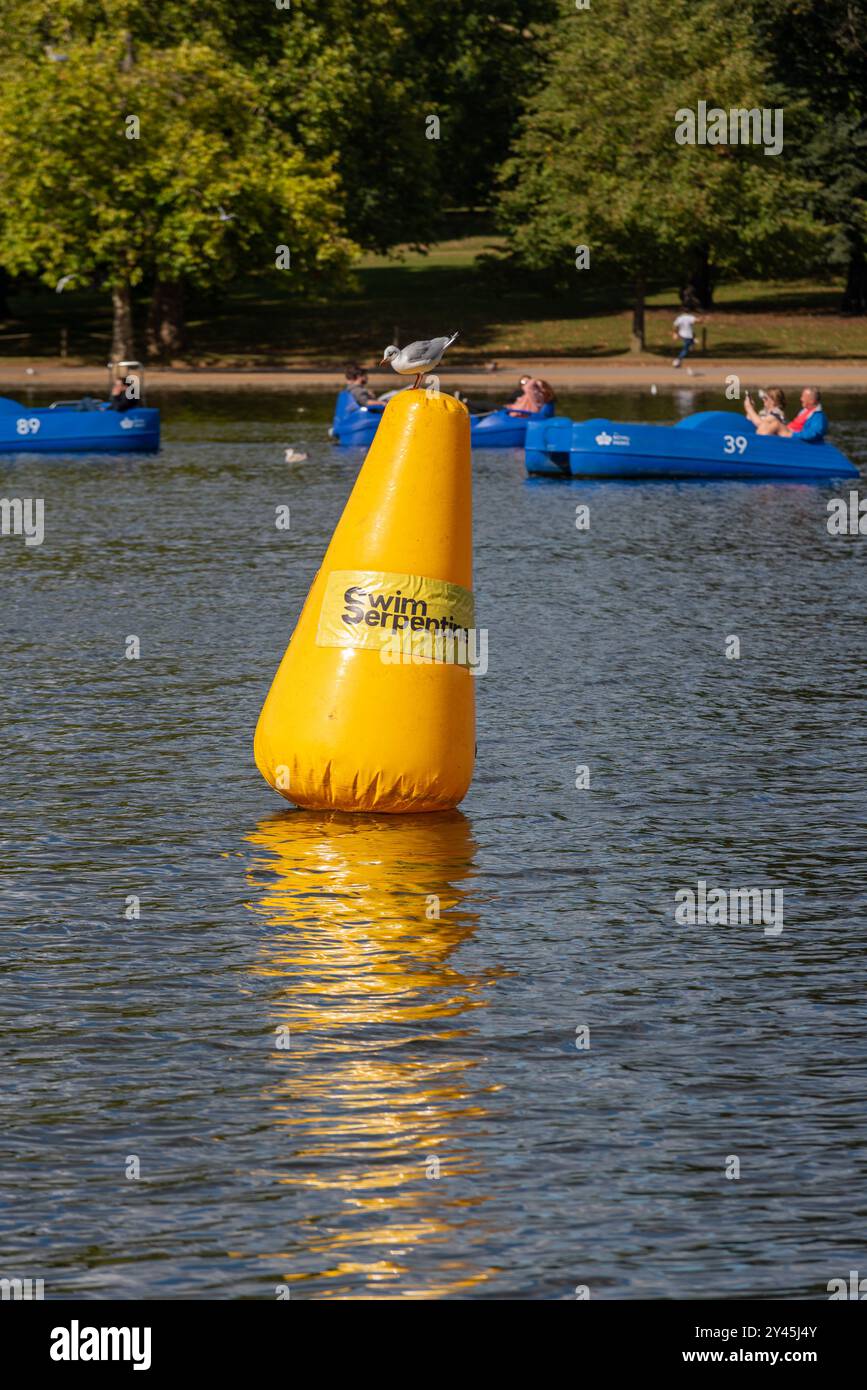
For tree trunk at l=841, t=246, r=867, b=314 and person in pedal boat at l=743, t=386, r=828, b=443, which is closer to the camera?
person in pedal boat at l=743, t=386, r=828, b=443

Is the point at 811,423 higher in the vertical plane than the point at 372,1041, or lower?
higher

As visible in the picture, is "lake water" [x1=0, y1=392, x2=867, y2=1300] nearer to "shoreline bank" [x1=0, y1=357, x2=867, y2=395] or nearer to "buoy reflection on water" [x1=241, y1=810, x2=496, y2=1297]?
"buoy reflection on water" [x1=241, y1=810, x2=496, y2=1297]

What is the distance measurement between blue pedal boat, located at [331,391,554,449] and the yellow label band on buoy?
25.7 meters

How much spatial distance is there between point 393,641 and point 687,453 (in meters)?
22.1

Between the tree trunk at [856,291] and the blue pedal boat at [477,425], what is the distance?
3628cm

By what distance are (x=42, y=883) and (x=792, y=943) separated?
388cm

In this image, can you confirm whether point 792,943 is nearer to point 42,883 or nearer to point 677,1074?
point 677,1074

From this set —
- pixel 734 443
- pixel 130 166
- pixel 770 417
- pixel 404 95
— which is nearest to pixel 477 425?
pixel 770 417

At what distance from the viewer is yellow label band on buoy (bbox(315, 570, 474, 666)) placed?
1252 cm

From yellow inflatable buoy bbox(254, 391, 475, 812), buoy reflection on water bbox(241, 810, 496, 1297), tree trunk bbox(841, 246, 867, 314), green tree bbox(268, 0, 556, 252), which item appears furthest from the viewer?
tree trunk bbox(841, 246, 867, 314)

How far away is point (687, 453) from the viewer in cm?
3400

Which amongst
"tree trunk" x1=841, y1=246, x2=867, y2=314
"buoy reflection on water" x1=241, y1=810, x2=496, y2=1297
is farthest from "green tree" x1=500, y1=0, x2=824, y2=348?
"buoy reflection on water" x1=241, y1=810, x2=496, y2=1297

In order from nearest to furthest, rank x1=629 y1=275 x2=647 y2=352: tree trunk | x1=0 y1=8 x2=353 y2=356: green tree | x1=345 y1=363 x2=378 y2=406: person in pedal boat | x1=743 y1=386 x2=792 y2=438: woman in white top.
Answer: x1=743 y1=386 x2=792 y2=438: woman in white top < x1=345 y1=363 x2=378 y2=406: person in pedal boat < x1=0 y1=8 x2=353 y2=356: green tree < x1=629 y1=275 x2=647 y2=352: tree trunk

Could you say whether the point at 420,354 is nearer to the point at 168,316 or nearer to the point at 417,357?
the point at 417,357
